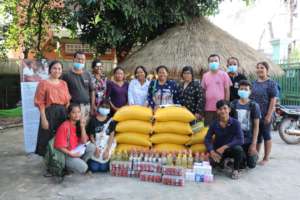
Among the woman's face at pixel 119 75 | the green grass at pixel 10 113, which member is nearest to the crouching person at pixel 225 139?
the woman's face at pixel 119 75

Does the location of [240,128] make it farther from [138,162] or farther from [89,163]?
[89,163]

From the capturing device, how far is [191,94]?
5684 mm

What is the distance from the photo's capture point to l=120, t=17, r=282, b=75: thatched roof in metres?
8.63

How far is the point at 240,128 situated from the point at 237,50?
4573mm

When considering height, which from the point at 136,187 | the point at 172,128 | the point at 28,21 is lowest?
the point at 136,187

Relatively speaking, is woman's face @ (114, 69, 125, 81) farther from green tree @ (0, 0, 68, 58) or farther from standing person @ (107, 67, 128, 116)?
green tree @ (0, 0, 68, 58)

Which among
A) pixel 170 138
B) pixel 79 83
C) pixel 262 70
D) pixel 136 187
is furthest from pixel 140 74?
pixel 136 187

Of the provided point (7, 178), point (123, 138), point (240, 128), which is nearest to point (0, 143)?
point (7, 178)

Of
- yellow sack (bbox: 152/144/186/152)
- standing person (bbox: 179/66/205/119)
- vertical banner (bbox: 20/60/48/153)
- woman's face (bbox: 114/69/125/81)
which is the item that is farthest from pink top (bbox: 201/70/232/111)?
vertical banner (bbox: 20/60/48/153)

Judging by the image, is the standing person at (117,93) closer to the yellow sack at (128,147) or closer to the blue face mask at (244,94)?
the yellow sack at (128,147)

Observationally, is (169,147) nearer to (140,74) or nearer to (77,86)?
(140,74)

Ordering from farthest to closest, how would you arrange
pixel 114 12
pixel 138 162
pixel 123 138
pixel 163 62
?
pixel 114 12 < pixel 163 62 < pixel 123 138 < pixel 138 162

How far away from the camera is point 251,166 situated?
17.4 feet

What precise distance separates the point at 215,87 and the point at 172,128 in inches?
38.5
